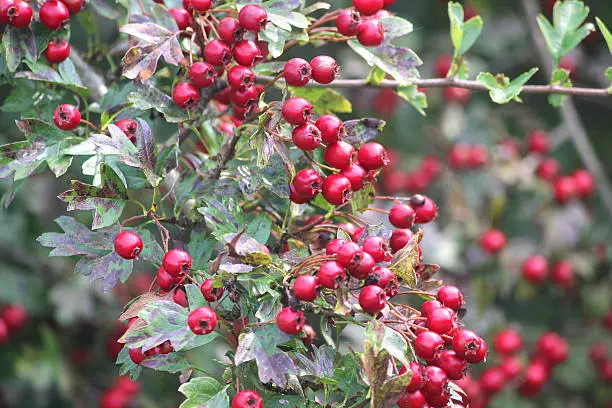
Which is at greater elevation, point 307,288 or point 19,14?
point 19,14

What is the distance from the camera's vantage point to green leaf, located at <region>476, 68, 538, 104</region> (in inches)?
53.2

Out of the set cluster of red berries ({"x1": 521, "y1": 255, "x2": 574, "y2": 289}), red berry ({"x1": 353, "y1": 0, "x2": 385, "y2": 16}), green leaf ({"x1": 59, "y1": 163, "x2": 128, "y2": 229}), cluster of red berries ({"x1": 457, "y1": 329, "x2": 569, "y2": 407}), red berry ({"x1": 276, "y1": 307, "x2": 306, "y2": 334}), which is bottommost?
cluster of red berries ({"x1": 457, "y1": 329, "x2": 569, "y2": 407})

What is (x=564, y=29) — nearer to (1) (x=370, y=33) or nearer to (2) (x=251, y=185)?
(1) (x=370, y=33)

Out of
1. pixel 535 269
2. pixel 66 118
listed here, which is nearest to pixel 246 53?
pixel 66 118

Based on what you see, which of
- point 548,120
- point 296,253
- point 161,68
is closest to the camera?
point 296,253

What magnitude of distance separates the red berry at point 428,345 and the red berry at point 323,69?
44 cm

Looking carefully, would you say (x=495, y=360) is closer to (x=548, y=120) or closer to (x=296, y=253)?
(x=548, y=120)

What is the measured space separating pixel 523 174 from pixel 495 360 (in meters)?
0.77

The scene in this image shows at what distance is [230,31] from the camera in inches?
47.8

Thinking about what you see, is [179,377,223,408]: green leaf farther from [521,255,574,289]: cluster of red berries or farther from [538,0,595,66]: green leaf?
[521,255,574,289]: cluster of red berries

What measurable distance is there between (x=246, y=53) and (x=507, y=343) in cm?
189

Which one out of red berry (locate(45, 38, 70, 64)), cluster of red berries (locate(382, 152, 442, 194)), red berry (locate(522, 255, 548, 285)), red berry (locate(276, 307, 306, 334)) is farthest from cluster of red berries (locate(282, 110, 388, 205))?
cluster of red berries (locate(382, 152, 442, 194))

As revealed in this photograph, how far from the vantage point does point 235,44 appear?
1230 mm

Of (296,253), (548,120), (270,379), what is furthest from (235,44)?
(548,120)
